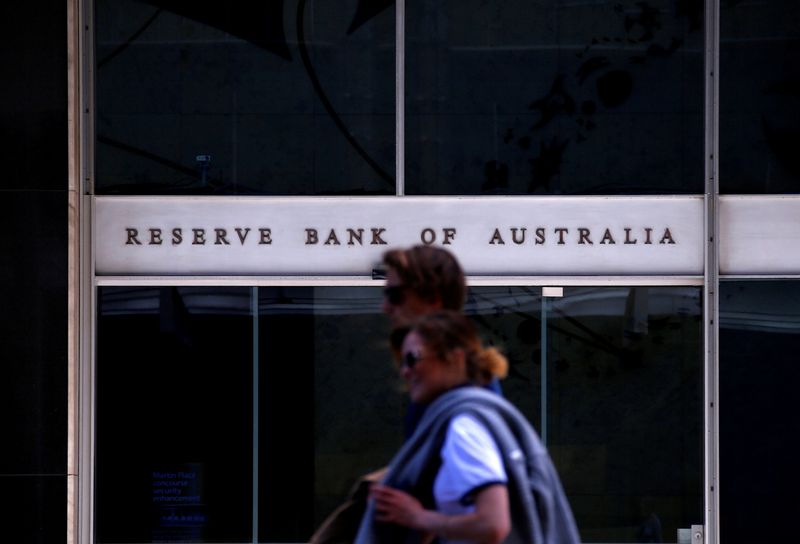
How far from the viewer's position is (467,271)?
349 inches

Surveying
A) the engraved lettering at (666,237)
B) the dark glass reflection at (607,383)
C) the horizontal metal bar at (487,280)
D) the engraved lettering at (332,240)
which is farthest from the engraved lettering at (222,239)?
the engraved lettering at (666,237)

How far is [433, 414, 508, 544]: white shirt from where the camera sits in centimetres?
334

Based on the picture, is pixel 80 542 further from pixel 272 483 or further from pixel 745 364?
pixel 745 364

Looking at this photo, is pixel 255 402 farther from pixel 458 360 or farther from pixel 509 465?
pixel 509 465

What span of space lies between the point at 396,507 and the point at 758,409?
19.4ft

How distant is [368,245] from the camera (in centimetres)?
891

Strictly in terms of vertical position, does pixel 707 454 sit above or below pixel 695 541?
above


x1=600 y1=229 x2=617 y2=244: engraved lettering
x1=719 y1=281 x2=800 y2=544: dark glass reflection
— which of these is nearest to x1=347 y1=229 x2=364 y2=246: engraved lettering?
x1=600 y1=229 x2=617 y2=244: engraved lettering

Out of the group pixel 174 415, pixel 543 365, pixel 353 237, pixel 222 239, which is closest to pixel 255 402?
pixel 174 415

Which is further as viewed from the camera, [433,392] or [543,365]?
[543,365]

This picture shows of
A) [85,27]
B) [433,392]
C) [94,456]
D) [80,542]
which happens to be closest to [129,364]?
[94,456]

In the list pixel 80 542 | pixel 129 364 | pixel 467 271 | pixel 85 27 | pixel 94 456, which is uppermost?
pixel 85 27

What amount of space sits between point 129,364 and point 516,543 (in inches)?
229

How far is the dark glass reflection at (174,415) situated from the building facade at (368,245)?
16mm
